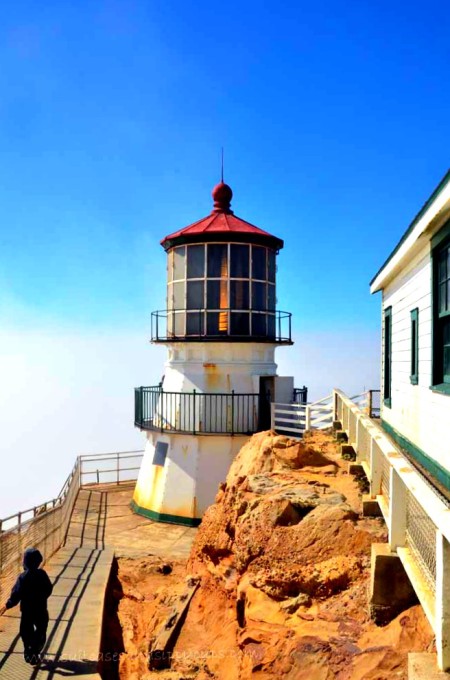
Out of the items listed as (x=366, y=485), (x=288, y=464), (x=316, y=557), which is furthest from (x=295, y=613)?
(x=288, y=464)

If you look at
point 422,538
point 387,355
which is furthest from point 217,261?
point 422,538

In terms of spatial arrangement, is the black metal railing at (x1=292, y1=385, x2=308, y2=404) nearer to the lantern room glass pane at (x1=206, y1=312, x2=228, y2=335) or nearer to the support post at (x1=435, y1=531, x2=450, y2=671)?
the lantern room glass pane at (x1=206, y1=312, x2=228, y2=335)

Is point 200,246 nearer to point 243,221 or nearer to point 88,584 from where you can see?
point 243,221

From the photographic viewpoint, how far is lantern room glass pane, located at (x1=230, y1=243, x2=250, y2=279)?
1917cm

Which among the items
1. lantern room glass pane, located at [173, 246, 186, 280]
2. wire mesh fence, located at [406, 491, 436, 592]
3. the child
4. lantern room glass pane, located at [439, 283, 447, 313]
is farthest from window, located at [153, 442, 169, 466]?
wire mesh fence, located at [406, 491, 436, 592]

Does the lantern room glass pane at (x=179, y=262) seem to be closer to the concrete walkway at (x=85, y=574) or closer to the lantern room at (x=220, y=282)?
the lantern room at (x=220, y=282)

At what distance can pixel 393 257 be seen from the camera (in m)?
9.02

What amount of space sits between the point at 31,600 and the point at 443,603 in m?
5.62

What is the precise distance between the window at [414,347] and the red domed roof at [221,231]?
1121 cm

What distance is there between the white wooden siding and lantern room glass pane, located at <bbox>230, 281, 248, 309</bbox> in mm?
→ 8879

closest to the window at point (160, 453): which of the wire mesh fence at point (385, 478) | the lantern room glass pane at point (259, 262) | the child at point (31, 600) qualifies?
the lantern room glass pane at point (259, 262)

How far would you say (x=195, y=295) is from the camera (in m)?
19.3

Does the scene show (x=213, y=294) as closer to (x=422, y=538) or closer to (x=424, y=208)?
(x=424, y=208)

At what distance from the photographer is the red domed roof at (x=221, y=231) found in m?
19.1
